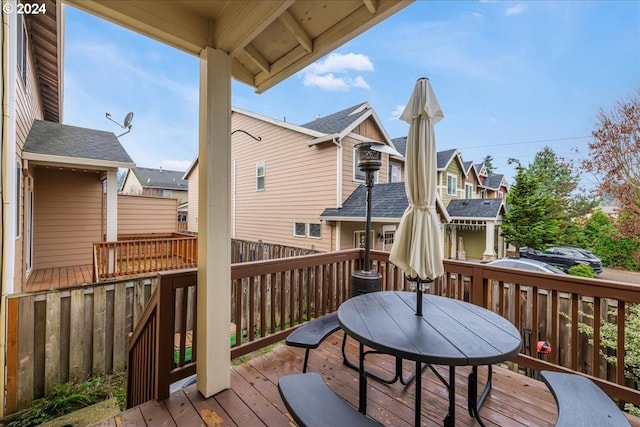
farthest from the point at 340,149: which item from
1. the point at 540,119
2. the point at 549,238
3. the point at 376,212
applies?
the point at 540,119

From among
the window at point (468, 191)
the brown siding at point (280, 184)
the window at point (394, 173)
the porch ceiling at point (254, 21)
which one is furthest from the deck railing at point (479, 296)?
the window at point (468, 191)

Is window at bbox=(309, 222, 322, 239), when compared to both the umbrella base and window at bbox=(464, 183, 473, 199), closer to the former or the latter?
the umbrella base

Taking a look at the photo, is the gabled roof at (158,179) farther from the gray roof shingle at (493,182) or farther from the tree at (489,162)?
the tree at (489,162)

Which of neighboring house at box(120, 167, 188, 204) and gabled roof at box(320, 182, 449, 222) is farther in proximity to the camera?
neighboring house at box(120, 167, 188, 204)

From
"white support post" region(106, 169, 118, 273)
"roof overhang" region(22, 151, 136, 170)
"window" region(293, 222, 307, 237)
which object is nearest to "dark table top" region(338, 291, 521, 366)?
"roof overhang" region(22, 151, 136, 170)

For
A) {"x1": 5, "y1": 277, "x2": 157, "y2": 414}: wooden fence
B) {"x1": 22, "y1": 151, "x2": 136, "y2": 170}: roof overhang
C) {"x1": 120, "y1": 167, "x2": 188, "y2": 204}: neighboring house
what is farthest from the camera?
{"x1": 120, "y1": 167, "x2": 188, "y2": 204}: neighboring house

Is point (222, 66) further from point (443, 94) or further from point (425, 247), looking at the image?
point (443, 94)

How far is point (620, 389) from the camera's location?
6.86 feet

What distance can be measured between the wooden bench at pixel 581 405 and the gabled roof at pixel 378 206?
20.1 ft

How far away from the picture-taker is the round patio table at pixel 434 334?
4.64 feet

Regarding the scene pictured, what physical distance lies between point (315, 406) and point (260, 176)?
11.0 m

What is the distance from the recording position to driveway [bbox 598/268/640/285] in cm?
1088

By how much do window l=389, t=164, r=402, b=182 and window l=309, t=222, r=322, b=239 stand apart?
4.02m

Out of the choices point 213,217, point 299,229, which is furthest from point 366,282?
point 299,229
